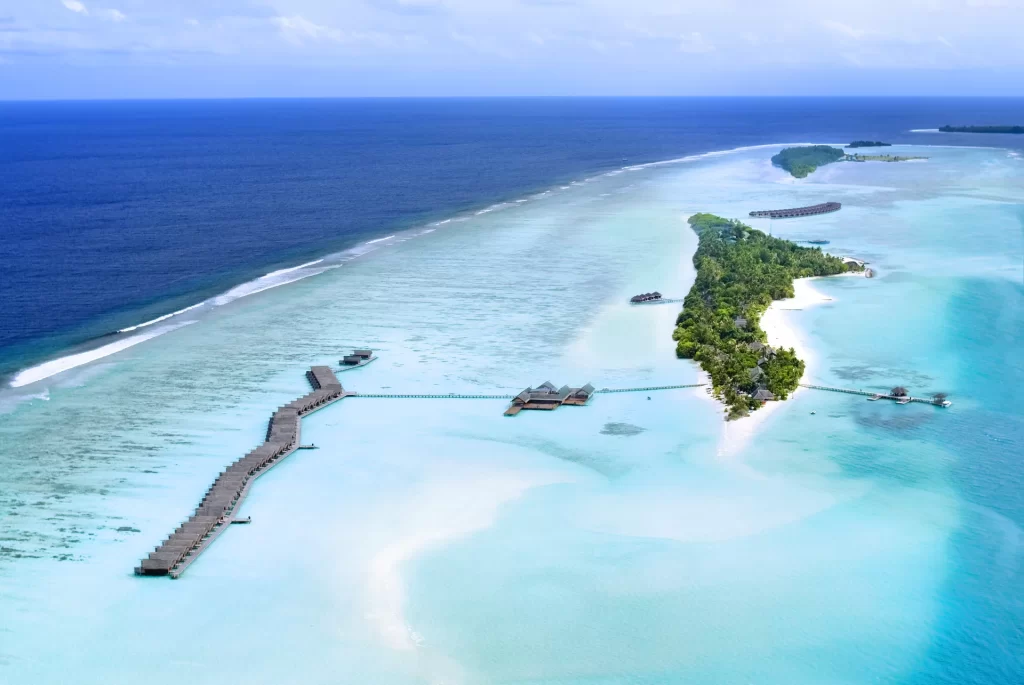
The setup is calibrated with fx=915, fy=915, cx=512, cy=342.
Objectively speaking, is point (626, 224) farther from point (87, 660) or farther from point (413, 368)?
point (87, 660)

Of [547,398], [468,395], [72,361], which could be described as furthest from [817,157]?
[72,361]

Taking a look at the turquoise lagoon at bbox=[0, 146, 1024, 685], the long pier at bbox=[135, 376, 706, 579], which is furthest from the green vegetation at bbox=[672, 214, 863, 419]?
the long pier at bbox=[135, 376, 706, 579]

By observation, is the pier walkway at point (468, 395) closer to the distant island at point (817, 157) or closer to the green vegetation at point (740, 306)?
the green vegetation at point (740, 306)

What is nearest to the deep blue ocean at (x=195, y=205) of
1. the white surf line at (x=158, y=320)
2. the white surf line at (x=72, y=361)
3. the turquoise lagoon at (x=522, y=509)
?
the white surf line at (x=158, y=320)

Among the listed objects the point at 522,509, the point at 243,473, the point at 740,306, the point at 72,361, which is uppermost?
the point at 740,306

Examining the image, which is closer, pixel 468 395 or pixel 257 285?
pixel 468 395

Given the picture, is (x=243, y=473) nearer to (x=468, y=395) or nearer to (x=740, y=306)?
(x=468, y=395)
